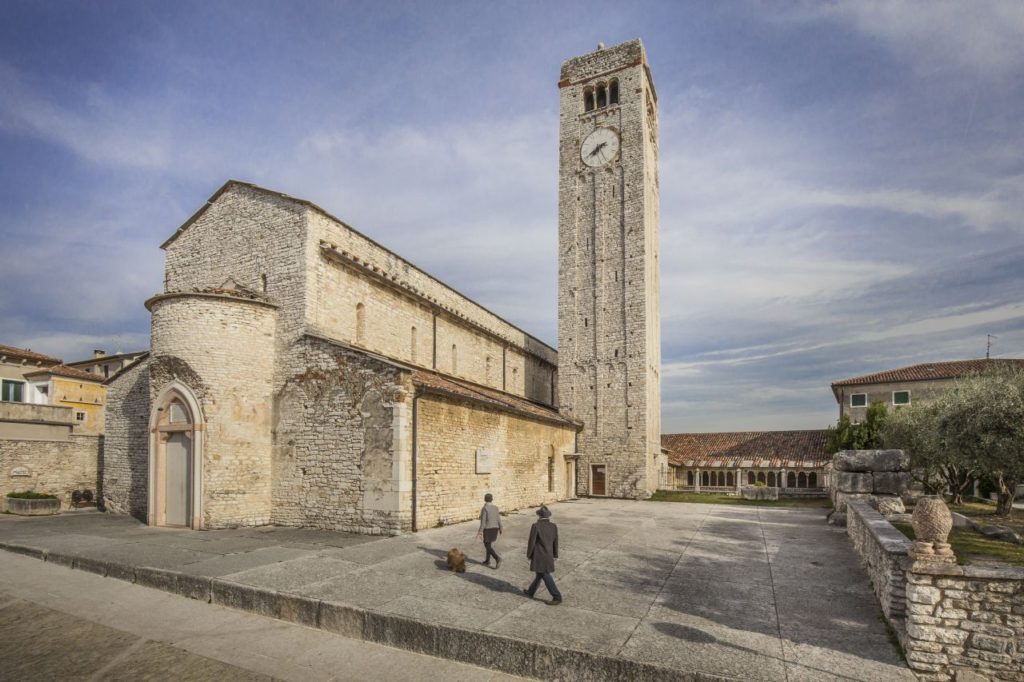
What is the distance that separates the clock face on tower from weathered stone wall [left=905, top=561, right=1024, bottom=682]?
2968 cm

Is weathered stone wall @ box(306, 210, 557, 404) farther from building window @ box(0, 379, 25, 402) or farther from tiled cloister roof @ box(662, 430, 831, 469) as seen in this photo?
building window @ box(0, 379, 25, 402)

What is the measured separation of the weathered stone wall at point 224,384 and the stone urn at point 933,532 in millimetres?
15848

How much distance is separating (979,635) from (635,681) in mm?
3966

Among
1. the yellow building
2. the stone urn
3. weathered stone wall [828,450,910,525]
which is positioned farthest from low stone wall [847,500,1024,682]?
the yellow building

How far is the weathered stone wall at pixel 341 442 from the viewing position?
15.3 meters

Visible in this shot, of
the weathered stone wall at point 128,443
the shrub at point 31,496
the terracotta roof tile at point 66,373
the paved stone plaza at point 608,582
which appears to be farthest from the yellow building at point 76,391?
the paved stone plaza at point 608,582

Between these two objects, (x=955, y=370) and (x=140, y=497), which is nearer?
(x=140, y=497)

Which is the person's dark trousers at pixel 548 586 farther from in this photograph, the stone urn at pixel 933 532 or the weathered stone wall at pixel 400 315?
the weathered stone wall at pixel 400 315

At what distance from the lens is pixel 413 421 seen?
51.7 feet

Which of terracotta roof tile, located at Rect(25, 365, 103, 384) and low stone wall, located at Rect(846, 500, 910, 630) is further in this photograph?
terracotta roof tile, located at Rect(25, 365, 103, 384)

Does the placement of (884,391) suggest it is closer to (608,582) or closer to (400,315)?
(400,315)

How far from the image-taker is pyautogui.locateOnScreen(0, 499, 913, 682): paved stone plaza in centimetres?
719

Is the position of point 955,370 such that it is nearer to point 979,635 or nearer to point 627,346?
point 627,346

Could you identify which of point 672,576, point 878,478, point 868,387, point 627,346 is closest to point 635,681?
point 672,576
